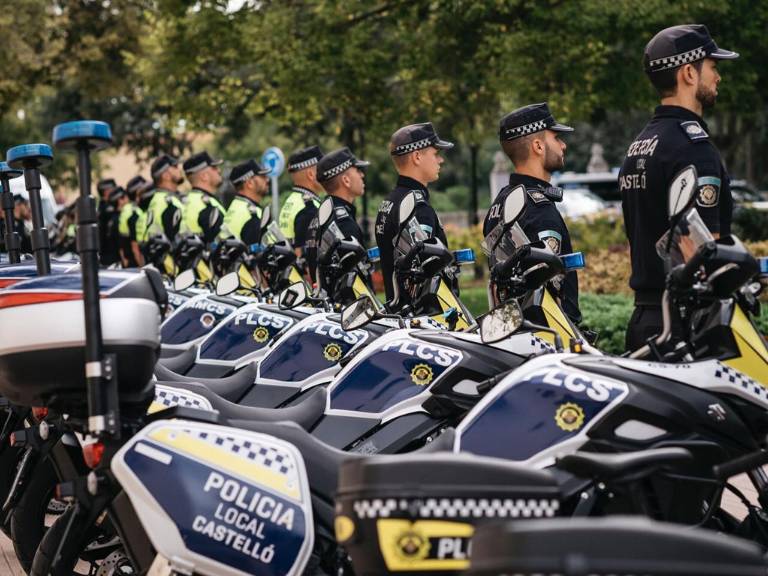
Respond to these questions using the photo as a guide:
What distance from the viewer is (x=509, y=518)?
3.13 meters

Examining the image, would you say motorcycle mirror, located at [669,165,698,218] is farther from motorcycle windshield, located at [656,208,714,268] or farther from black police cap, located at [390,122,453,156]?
black police cap, located at [390,122,453,156]

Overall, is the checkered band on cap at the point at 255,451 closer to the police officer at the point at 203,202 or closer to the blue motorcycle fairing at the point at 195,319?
the blue motorcycle fairing at the point at 195,319

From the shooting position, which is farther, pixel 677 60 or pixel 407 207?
Answer: pixel 407 207

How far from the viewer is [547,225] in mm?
6023

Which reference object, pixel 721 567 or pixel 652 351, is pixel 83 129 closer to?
pixel 652 351

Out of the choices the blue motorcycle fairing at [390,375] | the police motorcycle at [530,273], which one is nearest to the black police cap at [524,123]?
the police motorcycle at [530,273]

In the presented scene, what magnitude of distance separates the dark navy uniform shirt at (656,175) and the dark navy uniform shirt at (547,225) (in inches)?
26.6

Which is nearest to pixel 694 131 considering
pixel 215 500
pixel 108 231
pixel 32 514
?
pixel 215 500

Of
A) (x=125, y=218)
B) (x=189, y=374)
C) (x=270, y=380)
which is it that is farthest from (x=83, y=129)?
(x=125, y=218)

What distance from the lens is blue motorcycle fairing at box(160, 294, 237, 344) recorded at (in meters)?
9.30

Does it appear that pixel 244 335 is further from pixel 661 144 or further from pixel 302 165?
pixel 661 144

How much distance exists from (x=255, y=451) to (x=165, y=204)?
11.3 metres

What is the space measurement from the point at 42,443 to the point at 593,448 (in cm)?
211

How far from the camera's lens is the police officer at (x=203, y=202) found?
13.1 meters
